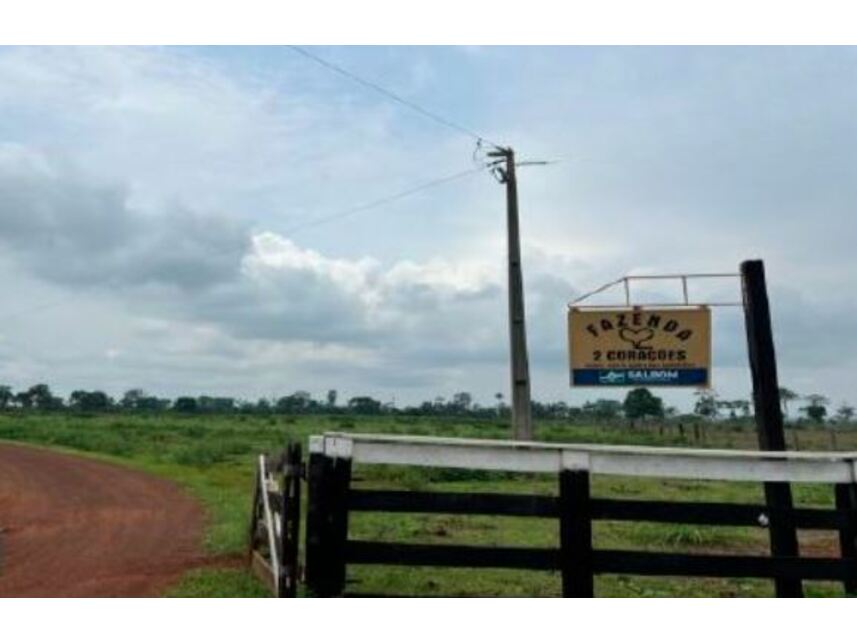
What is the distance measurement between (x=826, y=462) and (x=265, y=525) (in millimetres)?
6227

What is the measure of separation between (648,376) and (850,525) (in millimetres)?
3134

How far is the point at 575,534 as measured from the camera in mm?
6688

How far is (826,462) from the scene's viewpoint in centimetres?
689

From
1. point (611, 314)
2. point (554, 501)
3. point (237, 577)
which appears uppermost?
point (611, 314)

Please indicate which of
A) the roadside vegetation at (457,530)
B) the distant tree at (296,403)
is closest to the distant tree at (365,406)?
the distant tree at (296,403)

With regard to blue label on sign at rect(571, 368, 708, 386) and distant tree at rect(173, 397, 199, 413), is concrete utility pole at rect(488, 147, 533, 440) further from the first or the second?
distant tree at rect(173, 397, 199, 413)

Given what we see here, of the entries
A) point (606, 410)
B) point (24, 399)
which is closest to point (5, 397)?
point (24, 399)

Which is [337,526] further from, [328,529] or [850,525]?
[850,525]

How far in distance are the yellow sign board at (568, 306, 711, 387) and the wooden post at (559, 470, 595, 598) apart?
3.35m

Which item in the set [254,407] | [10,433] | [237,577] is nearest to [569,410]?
[254,407]

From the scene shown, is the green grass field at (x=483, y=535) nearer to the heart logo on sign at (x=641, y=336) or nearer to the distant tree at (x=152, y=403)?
the heart logo on sign at (x=641, y=336)

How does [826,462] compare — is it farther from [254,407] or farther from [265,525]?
[254,407]

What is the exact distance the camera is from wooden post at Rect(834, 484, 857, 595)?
22.7 feet

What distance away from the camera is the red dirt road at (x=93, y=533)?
10.5 meters
